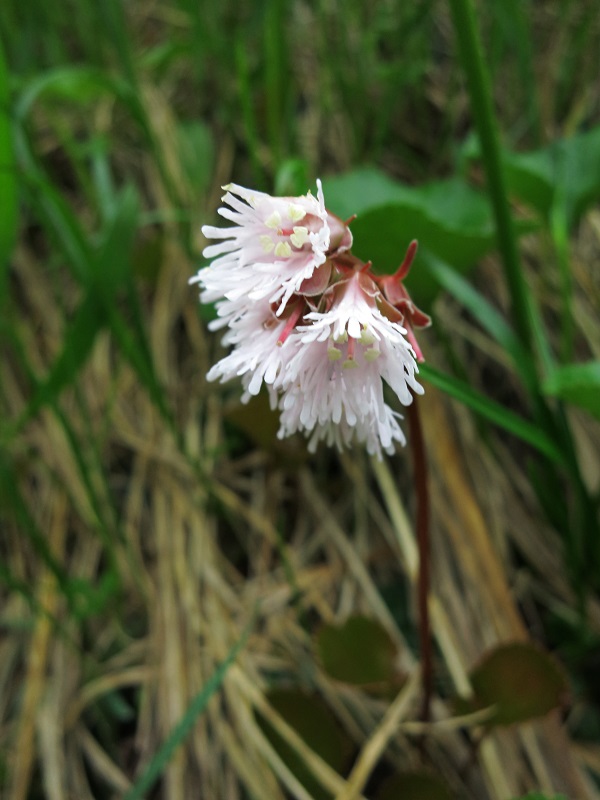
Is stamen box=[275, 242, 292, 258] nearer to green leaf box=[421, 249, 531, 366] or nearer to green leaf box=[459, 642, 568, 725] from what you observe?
green leaf box=[421, 249, 531, 366]

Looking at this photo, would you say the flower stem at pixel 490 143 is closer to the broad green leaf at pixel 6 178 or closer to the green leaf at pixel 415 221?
the green leaf at pixel 415 221

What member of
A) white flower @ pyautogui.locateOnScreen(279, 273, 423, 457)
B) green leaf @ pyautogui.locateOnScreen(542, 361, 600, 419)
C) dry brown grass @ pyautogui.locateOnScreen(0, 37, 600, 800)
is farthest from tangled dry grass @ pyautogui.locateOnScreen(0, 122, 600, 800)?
white flower @ pyautogui.locateOnScreen(279, 273, 423, 457)

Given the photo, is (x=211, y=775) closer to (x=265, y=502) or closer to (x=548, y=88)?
(x=265, y=502)

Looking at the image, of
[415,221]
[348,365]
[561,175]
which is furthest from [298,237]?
[561,175]

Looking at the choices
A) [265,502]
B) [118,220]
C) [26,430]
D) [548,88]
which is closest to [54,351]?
[26,430]

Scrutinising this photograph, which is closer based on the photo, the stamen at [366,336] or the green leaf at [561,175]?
the stamen at [366,336]

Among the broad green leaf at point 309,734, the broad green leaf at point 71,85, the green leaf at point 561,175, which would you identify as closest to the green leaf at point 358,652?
the broad green leaf at point 309,734
